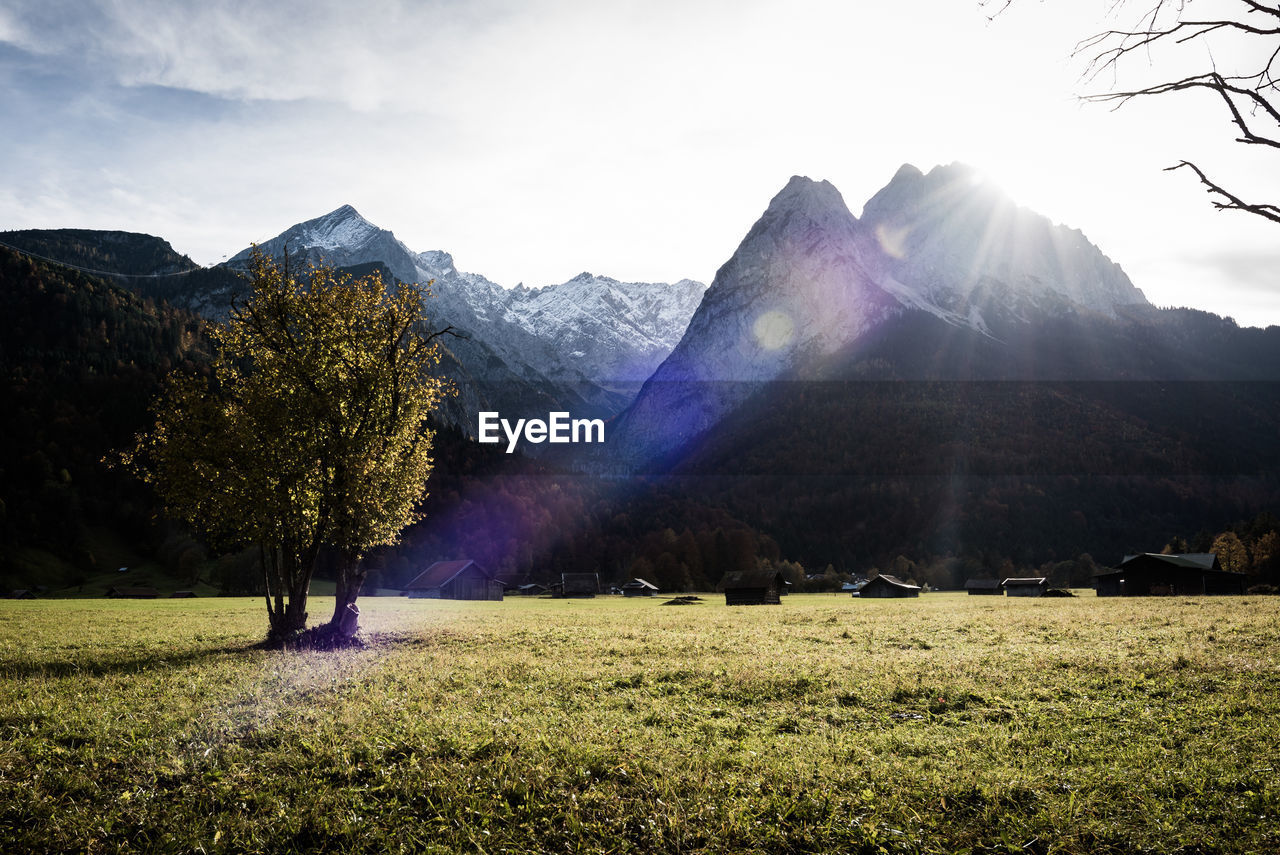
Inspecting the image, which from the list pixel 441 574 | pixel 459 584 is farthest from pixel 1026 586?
pixel 441 574

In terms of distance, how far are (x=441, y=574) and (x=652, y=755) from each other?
114276 mm

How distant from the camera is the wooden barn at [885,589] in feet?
385

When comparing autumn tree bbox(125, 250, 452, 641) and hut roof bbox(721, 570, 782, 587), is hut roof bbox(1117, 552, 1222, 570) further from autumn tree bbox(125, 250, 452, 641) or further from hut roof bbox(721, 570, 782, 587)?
autumn tree bbox(125, 250, 452, 641)

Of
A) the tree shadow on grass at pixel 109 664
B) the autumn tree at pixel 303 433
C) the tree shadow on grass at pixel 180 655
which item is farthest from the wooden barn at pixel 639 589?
the tree shadow on grass at pixel 109 664

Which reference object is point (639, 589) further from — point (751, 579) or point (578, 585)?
point (751, 579)

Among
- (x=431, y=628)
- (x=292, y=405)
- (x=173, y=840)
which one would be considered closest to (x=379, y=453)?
(x=292, y=405)

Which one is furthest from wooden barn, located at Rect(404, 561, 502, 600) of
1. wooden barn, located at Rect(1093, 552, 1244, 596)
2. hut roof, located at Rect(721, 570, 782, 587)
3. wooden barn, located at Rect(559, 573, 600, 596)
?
wooden barn, located at Rect(1093, 552, 1244, 596)

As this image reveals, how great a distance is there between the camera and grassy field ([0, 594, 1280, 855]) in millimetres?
9344

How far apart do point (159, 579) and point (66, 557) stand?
3179cm

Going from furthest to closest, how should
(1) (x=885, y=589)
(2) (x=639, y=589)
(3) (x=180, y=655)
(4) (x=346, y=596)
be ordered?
(2) (x=639, y=589) → (1) (x=885, y=589) → (4) (x=346, y=596) → (3) (x=180, y=655)

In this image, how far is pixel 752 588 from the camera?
92375mm

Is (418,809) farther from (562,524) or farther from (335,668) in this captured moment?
(562,524)

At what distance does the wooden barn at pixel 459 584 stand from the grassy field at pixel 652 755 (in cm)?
9663

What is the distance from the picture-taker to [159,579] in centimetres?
16525
